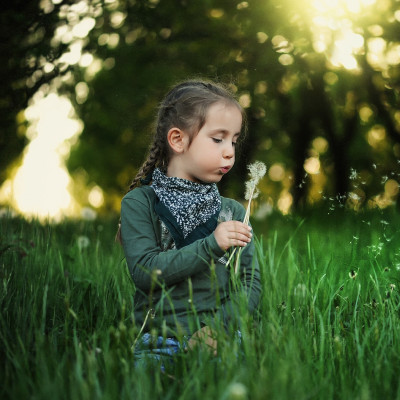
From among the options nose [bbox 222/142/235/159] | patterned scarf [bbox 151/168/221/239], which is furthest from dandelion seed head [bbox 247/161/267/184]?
patterned scarf [bbox 151/168/221/239]

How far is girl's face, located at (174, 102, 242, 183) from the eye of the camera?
2.26m

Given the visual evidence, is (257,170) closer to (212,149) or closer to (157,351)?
(212,149)

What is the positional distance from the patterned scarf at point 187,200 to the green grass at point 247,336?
27 centimetres

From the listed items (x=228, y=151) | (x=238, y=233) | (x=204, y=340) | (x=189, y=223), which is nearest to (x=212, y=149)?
(x=228, y=151)

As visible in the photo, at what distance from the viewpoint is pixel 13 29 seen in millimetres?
4250

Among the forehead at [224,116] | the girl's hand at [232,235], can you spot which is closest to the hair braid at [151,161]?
the forehead at [224,116]

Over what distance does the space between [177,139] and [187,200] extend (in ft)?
0.88

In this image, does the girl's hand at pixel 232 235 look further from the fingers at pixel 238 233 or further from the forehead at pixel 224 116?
the forehead at pixel 224 116

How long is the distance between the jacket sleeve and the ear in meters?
0.24

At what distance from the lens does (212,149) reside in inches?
89.3

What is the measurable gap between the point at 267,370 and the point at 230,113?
111 centimetres

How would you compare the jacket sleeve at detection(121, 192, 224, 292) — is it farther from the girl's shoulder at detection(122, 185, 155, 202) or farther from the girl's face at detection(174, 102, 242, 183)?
the girl's face at detection(174, 102, 242, 183)

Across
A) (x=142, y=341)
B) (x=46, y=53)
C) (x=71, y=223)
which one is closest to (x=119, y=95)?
(x=46, y=53)

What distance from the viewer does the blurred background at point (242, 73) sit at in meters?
4.43
